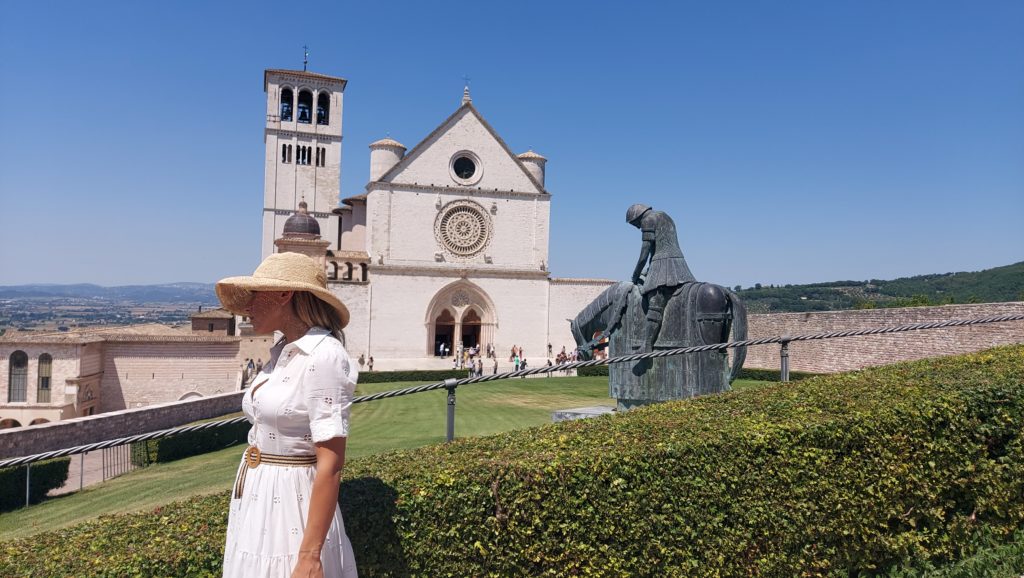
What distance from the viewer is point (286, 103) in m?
45.3

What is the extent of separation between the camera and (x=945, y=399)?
13.9 ft

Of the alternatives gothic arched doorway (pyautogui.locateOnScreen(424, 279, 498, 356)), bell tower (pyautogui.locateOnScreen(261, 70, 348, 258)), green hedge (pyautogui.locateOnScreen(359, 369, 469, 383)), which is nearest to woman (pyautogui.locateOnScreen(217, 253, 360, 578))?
green hedge (pyautogui.locateOnScreen(359, 369, 469, 383))

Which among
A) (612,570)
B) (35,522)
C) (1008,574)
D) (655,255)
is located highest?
(655,255)

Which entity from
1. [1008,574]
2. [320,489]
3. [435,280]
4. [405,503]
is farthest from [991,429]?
[435,280]

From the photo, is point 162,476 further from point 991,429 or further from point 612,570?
point 991,429

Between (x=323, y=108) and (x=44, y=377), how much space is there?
26.7 metres

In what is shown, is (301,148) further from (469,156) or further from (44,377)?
(44,377)

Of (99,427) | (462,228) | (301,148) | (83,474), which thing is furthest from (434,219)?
(83,474)

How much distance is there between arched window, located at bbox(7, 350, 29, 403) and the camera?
2603 centimetres

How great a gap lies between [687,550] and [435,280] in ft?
114

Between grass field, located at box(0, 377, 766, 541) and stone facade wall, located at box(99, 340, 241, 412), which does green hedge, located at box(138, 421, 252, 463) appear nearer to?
grass field, located at box(0, 377, 766, 541)

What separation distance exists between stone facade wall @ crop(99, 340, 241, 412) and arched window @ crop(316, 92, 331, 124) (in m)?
22.7

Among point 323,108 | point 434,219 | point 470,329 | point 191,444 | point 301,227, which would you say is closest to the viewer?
point 191,444

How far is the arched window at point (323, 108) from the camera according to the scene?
1807 inches
